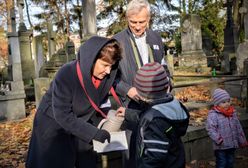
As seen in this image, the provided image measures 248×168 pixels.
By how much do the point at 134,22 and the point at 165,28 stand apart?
25.4 meters

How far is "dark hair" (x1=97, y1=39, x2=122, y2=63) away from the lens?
2.27 meters

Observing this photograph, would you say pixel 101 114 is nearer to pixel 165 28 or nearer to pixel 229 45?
pixel 229 45

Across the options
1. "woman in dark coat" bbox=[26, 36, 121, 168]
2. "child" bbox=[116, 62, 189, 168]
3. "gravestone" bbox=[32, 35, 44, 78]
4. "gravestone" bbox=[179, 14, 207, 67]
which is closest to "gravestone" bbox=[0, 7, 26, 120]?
"gravestone" bbox=[32, 35, 44, 78]

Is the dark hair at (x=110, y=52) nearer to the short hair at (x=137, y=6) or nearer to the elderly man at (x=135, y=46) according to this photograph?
the elderly man at (x=135, y=46)

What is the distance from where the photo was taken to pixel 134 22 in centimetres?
270

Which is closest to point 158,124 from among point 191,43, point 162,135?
point 162,135

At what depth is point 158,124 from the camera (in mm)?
2049

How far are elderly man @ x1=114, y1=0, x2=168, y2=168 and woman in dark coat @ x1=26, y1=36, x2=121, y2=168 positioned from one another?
0.74 ft

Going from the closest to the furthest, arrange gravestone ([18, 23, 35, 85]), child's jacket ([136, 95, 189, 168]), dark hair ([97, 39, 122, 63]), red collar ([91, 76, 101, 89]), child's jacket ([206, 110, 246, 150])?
child's jacket ([136, 95, 189, 168])
dark hair ([97, 39, 122, 63])
red collar ([91, 76, 101, 89])
child's jacket ([206, 110, 246, 150])
gravestone ([18, 23, 35, 85])

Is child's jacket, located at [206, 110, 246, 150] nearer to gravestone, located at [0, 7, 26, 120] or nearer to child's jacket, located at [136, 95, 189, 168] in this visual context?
child's jacket, located at [136, 95, 189, 168]

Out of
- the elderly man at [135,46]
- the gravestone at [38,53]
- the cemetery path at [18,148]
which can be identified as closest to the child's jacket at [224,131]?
the cemetery path at [18,148]

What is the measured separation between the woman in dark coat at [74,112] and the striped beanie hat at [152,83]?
0.29 metres

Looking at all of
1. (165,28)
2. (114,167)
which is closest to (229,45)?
(165,28)

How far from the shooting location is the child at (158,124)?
2.03 metres
